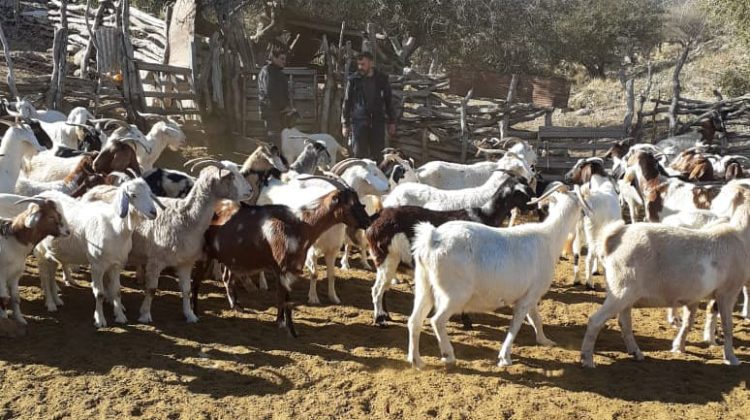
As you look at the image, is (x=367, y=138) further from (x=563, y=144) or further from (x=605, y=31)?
(x=605, y=31)

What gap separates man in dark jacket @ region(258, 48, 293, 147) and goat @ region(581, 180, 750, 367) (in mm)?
7673

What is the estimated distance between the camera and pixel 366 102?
11055 millimetres

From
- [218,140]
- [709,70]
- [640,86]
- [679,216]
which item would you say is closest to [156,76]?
[218,140]

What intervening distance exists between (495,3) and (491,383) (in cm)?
1993

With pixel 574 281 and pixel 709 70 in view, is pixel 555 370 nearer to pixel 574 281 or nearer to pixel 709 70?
pixel 574 281

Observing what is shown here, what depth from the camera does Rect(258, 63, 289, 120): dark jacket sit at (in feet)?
40.1

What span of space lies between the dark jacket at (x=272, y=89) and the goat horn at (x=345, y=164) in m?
3.99

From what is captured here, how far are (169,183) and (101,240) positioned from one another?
1755mm

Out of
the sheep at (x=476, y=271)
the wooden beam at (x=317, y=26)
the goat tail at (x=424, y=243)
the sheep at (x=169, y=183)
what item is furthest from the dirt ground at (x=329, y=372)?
the wooden beam at (x=317, y=26)

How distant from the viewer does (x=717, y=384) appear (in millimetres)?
5523

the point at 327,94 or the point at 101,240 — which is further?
the point at 327,94

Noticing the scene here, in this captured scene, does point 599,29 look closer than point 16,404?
No

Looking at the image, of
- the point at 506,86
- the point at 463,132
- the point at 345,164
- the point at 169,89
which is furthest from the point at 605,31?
the point at 345,164

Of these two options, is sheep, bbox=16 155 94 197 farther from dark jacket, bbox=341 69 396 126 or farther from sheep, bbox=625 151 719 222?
sheep, bbox=625 151 719 222
